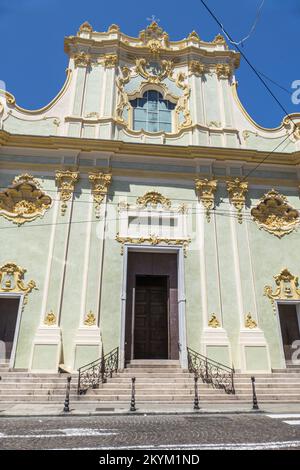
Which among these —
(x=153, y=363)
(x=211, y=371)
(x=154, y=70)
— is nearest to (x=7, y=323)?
(x=153, y=363)

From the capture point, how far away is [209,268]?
49.0 feet

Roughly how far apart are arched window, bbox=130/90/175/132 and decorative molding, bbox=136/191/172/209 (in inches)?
168

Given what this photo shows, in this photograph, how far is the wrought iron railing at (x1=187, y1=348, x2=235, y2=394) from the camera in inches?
467

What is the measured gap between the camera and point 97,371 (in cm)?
1247

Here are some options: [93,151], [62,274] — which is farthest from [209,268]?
[93,151]

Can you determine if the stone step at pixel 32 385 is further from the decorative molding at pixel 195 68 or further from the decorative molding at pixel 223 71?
the decorative molding at pixel 223 71

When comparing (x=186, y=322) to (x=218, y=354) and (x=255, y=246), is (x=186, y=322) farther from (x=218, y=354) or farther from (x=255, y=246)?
(x=255, y=246)

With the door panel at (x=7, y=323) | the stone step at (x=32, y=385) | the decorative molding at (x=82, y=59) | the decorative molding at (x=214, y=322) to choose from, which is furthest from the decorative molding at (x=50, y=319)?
the decorative molding at (x=82, y=59)

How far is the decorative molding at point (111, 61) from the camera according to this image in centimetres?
1869

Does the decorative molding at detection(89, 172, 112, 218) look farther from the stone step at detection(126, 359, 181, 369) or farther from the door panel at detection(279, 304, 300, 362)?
the door panel at detection(279, 304, 300, 362)

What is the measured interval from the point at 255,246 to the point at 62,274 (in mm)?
8663

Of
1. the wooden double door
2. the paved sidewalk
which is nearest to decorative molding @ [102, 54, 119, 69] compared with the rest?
the wooden double door

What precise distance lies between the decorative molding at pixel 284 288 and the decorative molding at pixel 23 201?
417 inches
